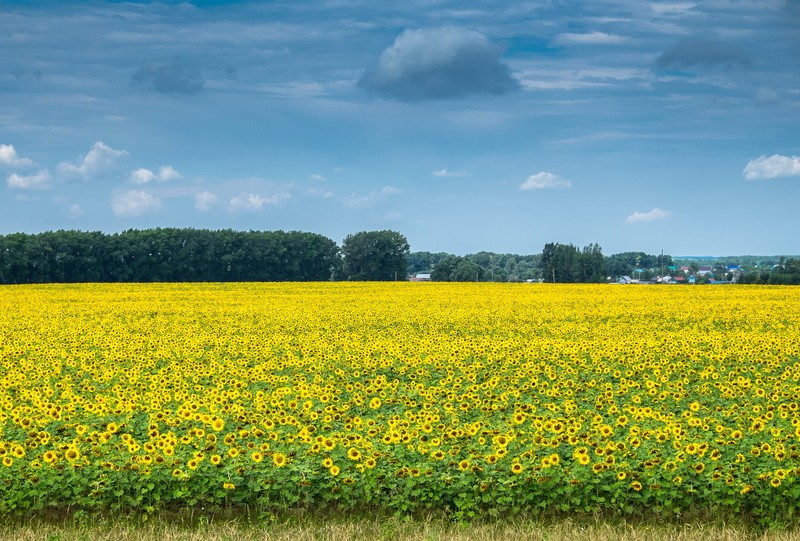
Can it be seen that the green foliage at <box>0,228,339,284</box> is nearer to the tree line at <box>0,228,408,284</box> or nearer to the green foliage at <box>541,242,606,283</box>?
the tree line at <box>0,228,408,284</box>

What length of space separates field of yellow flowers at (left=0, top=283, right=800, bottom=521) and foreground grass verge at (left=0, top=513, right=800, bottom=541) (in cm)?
18

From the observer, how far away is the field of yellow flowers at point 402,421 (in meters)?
9.78

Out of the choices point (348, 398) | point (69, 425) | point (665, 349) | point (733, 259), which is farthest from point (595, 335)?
point (733, 259)

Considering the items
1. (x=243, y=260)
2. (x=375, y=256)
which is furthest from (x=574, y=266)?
(x=243, y=260)

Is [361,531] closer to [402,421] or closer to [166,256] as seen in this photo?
[402,421]

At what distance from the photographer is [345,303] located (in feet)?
116

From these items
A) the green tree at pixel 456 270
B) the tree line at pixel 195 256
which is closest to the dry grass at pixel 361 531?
the tree line at pixel 195 256

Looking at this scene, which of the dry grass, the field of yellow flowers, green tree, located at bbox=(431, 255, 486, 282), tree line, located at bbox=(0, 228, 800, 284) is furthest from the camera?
green tree, located at bbox=(431, 255, 486, 282)

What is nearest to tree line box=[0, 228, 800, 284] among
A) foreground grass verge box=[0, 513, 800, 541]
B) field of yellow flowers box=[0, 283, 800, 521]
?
field of yellow flowers box=[0, 283, 800, 521]

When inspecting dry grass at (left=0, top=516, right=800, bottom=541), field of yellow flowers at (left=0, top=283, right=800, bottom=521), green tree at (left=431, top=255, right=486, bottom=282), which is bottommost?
dry grass at (left=0, top=516, right=800, bottom=541)

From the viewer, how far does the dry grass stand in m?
9.20

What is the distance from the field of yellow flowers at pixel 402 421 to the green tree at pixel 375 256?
241ft

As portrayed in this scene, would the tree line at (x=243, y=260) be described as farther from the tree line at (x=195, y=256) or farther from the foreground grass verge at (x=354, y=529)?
the foreground grass verge at (x=354, y=529)

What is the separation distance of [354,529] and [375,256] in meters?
88.3
